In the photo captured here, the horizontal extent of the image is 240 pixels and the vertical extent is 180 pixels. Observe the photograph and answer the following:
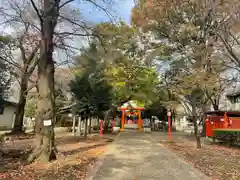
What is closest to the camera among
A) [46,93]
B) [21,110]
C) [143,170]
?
[143,170]

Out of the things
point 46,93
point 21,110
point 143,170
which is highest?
point 21,110

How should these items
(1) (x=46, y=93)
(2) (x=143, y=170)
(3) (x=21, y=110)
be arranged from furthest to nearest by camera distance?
(3) (x=21, y=110) → (1) (x=46, y=93) → (2) (x=143, y=170)

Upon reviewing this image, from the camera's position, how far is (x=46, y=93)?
8.37 meters

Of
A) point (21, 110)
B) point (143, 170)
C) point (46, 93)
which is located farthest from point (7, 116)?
point (143, 170)

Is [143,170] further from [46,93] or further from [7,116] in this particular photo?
[7,116]

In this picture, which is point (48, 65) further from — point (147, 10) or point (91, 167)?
point (147, 10)

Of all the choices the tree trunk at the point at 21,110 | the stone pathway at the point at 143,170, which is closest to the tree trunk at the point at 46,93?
the stone pathway at the point at 143,170

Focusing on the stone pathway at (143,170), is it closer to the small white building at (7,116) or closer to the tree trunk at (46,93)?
the tree trunk at (46,93)

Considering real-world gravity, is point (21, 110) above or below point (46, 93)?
above

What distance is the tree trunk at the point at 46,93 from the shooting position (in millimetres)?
8227

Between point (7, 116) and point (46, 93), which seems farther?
point (7, 116)

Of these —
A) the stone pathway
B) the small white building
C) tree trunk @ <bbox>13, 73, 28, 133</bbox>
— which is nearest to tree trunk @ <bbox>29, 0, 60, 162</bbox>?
the stone pathway

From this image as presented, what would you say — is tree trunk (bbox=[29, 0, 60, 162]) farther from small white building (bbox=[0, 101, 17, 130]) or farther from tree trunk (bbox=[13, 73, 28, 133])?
small white building (bbox=[0, 101, 17, 130])

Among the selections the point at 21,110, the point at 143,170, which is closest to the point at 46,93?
the point at 143,170
